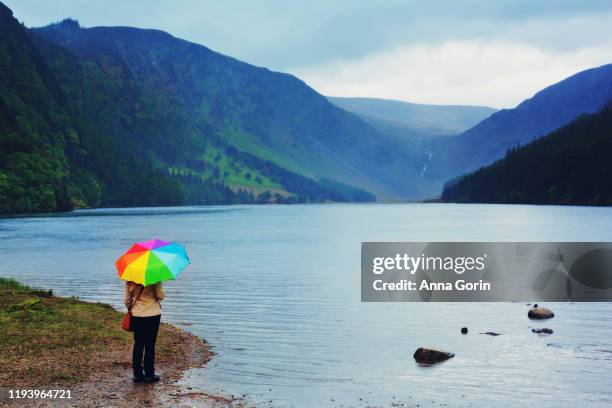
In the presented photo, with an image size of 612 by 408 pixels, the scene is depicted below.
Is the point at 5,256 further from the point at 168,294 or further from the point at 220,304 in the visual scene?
the point at 220,304

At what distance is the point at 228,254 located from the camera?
9906cm

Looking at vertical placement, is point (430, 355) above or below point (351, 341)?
above

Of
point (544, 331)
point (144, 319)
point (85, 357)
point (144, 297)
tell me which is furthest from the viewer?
point (544, 331)

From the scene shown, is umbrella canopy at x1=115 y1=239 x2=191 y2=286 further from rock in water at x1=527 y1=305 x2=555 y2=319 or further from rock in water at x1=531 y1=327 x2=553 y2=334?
rock in water at x1=527 y1=305 x2=555 y2=319

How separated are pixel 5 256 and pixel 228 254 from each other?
2862 cm

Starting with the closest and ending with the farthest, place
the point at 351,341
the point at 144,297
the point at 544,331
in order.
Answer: the point at 144,297
the point at 351,341
the point at 544,331

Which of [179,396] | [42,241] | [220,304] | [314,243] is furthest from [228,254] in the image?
[179,396]

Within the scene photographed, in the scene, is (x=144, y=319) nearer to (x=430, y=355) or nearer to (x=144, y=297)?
(x=144, y=297)

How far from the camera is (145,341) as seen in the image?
24.4m

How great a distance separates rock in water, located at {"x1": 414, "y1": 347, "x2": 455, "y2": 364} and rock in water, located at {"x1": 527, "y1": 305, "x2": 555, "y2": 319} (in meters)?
14.1

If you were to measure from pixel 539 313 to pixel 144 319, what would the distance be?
2882 cm

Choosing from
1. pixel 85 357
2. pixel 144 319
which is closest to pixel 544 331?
pixel 144 319

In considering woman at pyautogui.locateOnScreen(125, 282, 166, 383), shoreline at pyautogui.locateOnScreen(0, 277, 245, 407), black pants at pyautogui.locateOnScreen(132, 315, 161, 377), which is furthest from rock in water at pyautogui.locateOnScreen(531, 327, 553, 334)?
black pants at pyautogui.locateOnScreen(132, 315, 161, 377)

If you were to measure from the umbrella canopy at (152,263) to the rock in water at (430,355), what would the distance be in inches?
524
